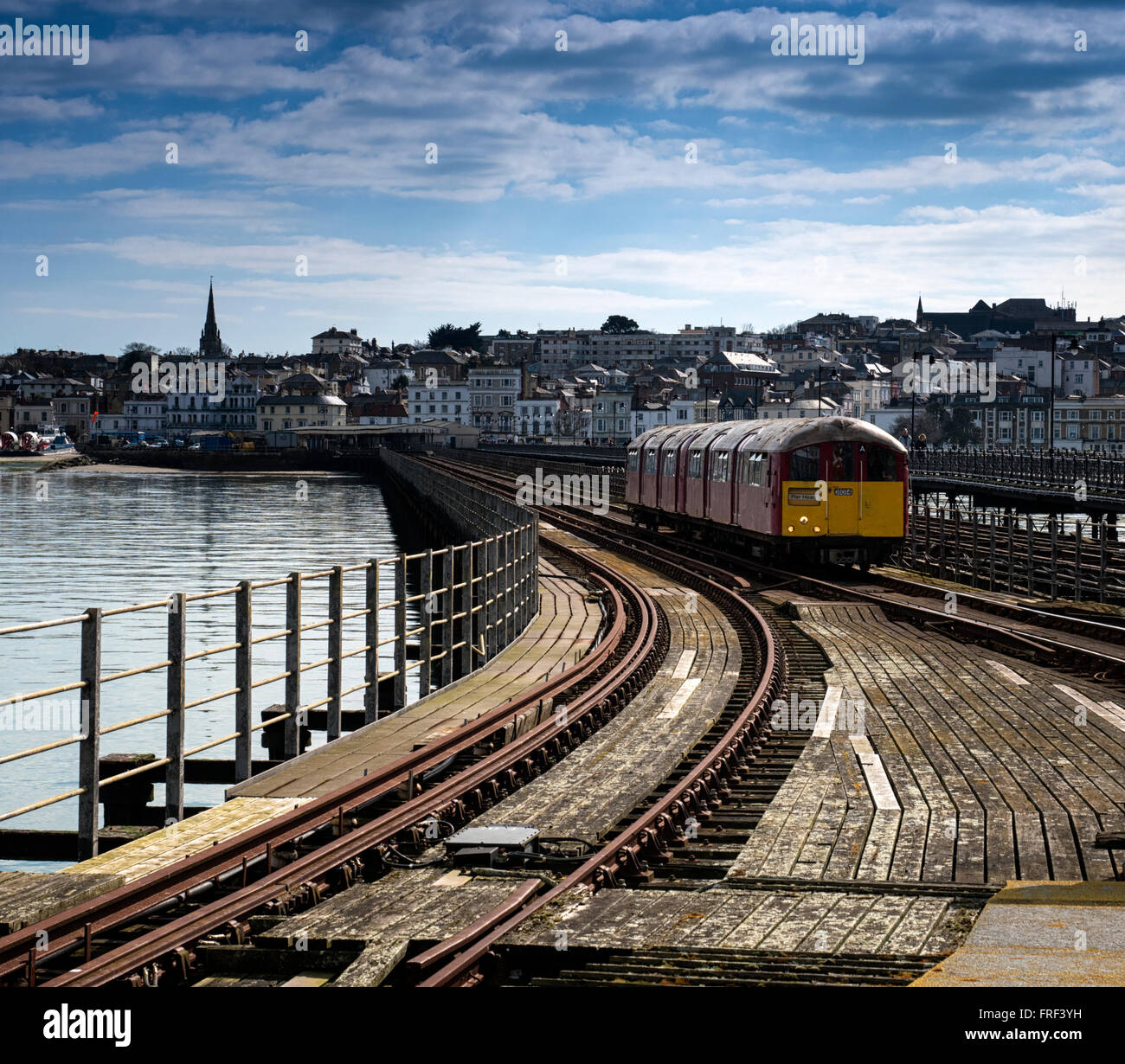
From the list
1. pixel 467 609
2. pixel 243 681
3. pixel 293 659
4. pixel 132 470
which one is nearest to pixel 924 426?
pixel 132 470

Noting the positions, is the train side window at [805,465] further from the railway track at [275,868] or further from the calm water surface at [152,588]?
the railway track at [275,868]

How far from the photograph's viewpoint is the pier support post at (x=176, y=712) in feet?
30.6

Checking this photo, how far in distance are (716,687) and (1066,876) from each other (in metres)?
7.93

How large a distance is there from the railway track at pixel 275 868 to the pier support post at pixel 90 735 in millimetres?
1034

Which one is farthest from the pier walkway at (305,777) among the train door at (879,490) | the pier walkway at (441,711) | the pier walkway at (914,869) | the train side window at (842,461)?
the train door at (879,490)

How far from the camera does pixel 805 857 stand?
8.16 m

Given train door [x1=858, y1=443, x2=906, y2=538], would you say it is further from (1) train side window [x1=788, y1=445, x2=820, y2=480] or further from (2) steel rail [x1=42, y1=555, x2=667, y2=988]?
(2) steel rail [x1=42, y1=555, x2=667, y2=988]

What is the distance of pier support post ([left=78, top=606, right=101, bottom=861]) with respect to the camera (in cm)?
838

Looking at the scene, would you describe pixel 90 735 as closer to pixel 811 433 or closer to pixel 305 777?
pixel 305 777

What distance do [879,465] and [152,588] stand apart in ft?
72.3

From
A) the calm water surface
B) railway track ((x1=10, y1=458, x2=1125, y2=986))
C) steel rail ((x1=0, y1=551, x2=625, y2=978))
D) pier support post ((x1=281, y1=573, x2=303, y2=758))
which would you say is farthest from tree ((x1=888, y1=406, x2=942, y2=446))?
pier support post ((x1=281, y1=573, x2=303, y2=758))

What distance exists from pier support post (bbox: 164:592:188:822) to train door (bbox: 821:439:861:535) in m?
21.7

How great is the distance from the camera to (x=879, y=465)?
98.7 ft

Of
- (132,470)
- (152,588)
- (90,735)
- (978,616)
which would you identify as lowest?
(152,588)
